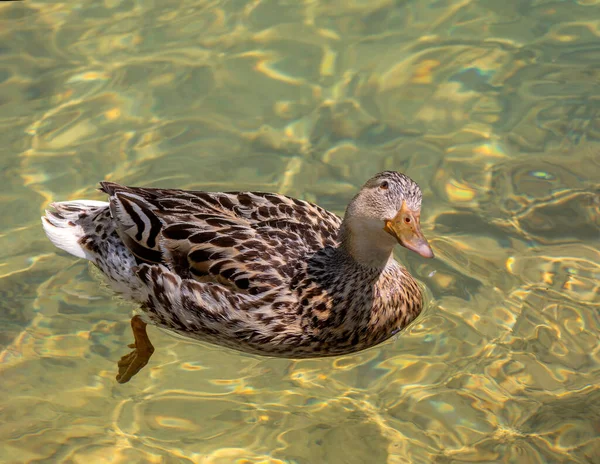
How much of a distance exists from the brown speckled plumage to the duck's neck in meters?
0.01

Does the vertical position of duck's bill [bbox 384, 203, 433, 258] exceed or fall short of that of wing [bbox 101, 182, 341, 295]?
it exceeds it

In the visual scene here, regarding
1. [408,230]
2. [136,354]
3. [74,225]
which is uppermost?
[408,230]

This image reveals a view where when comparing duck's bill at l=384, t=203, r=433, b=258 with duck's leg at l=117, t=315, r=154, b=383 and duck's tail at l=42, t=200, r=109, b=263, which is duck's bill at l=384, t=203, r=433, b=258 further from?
duck's tail at l=42, t=200, r=109, b=263

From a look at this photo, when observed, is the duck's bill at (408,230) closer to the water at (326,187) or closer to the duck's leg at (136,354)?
the water at (326,187)

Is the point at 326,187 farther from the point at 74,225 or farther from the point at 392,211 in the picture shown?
the point at 74,225

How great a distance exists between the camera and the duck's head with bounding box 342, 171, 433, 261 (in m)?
5.15

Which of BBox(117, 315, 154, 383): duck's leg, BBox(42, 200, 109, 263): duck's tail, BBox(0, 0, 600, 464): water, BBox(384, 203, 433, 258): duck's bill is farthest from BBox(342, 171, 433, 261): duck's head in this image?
BBox(42, 200, 109, 263): duck's tail

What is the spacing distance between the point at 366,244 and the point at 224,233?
3.02ft

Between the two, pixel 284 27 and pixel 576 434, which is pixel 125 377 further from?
pixel 284 27

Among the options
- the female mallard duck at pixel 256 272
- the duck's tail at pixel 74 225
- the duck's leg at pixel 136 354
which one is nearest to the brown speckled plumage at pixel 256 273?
the female mallard duck at pixel 256 272

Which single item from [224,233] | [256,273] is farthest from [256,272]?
[224,233]

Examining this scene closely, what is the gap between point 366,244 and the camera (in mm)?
5613

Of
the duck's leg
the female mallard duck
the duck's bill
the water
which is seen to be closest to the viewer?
the duck's bill

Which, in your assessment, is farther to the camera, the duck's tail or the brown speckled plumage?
the duck's tail
